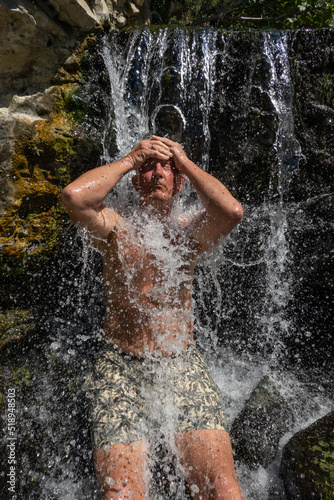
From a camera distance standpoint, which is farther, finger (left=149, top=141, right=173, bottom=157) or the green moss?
the green moss

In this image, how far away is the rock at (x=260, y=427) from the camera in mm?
2326

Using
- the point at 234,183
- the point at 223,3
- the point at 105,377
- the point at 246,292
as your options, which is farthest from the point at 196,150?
the point at 223,3

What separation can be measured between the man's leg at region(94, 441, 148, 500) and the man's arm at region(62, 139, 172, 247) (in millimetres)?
1319

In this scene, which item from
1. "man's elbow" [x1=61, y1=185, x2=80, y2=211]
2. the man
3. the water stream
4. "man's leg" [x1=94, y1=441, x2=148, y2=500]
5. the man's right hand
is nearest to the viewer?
"man's leg" [x1=94, y1=441, x2=148, y2=500]

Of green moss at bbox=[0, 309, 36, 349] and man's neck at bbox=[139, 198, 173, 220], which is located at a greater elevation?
man's neck at bbox=[139, 198, 173, 220]

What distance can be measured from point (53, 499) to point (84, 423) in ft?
1.74

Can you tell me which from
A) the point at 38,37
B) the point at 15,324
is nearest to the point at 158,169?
the point at 38,37

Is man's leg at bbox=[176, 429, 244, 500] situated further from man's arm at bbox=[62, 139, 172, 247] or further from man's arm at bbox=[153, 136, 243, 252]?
man's arm at bbox=[62, 139, 172, 247]

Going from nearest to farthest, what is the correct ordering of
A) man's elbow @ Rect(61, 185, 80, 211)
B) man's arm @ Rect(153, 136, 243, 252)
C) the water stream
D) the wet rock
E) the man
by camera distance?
the man < man's elbow @ Rect(61, 185, 80, 211) < man's arm @ Rect(153, 136, 243, 252) < the wet rock < the water stream

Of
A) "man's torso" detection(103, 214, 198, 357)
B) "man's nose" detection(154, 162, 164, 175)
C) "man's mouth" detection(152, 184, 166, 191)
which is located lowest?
"man's torso" detection(103, 214, 198, 357)

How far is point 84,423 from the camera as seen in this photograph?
252 centimetres

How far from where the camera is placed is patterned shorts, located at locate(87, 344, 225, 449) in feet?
5.99

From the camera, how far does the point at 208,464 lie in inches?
68.2

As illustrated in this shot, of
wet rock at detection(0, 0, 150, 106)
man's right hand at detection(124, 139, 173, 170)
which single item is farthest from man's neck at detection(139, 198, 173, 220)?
wet rock at detection(0, 0, 150, 106)
